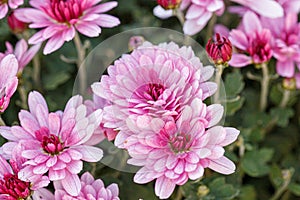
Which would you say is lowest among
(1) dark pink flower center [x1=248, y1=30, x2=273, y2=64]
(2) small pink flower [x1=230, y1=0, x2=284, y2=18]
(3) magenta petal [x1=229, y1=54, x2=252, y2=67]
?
(3) magenta petal [x1=229, y1=54, x2=252, y2=67]

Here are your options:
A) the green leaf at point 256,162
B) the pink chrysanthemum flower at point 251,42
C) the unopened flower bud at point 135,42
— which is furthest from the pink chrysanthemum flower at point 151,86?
the green leaf at point 256,162

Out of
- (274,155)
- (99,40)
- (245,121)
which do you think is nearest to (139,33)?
(99,40)

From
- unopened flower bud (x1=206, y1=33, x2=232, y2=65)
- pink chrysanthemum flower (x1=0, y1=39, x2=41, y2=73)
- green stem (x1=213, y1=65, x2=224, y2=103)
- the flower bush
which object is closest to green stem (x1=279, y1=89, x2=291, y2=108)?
the flower bush

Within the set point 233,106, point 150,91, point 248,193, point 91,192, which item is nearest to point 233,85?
point 233,106

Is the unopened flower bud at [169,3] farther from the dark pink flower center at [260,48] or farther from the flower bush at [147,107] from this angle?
the dark pink flower center at [260,48]

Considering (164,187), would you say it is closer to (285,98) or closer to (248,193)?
(248,193)

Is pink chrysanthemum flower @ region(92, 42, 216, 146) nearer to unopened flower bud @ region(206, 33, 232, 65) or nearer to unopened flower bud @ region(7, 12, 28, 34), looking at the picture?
unopened flower bud @ region(206, 33, 232, 65)

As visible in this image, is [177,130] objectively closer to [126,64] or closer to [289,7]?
[126,64]
